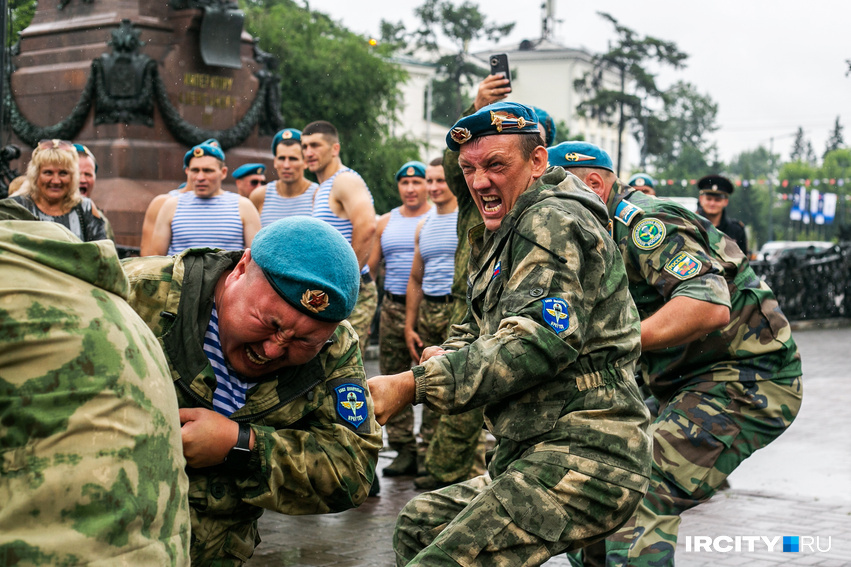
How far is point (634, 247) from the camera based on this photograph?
4094 mm

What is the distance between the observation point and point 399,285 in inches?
321

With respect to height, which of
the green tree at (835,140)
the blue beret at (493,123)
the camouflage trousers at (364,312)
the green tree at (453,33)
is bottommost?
the camouflage trousers at (364,312)

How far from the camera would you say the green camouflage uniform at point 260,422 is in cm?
259

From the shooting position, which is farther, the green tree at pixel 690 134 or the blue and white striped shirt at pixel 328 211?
the green tree at pixel 690 134

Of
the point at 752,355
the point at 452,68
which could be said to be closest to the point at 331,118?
the point at 452,68

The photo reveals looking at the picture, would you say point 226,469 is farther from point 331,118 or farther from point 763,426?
point 331,118

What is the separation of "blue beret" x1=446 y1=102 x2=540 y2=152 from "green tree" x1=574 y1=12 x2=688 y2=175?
171 ft

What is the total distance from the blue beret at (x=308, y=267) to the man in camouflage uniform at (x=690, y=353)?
5.52 ft

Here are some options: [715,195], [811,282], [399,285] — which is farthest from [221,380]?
[811,282]

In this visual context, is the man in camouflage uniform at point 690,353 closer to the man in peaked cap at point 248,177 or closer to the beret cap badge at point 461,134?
the beret cap badge at point 461,134

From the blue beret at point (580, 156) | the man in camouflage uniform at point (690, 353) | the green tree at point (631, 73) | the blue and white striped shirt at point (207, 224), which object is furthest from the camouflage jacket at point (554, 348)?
the green tree at point (631, 73)

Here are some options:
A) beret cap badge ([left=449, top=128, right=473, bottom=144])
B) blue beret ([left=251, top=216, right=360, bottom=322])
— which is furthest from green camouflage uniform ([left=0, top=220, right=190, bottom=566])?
beret cap badge ([left=449, top=128, right=473, bottom=144])

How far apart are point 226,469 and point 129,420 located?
3.57 feet

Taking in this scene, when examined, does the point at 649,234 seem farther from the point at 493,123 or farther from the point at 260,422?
the point at 260,422
